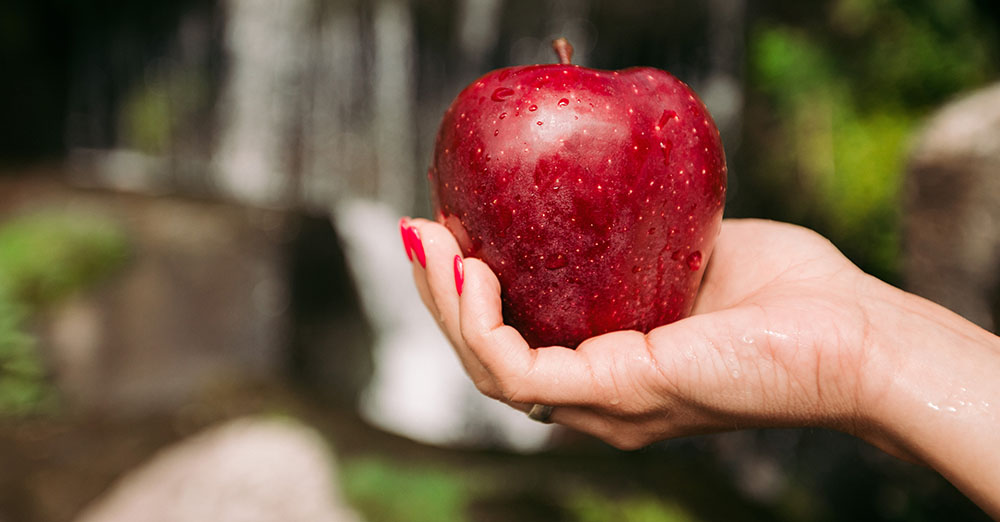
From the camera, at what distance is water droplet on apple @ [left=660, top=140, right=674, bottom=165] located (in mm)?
1282

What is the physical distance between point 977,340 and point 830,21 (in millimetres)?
4093

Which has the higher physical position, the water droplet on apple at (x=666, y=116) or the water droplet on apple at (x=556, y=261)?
the water droplet on apple at (x=666, y=116)

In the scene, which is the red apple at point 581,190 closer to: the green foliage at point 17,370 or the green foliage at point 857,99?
the green foliage at point 857,99

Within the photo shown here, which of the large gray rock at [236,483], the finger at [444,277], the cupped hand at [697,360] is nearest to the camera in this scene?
the cupped hand at [697,360]

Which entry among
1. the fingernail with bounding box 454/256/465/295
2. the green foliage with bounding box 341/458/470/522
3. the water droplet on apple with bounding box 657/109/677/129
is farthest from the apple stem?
the green foliage with bounding box 341/458/470/522

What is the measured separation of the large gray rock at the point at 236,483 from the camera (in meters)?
3.17

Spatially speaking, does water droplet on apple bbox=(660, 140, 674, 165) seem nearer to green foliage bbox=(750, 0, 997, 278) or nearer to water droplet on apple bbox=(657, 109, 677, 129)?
water droplet on apple bbox=(657, 109, 677, 129)

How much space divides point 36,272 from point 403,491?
126 inches

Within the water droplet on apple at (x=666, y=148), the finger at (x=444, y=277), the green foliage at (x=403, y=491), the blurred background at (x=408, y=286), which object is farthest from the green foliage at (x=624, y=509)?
the water droplet on apple at (x=666, y=148)

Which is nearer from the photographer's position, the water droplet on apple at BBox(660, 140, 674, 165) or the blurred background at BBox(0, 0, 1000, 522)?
the water droplet on apple at BBox(660, 140, 674, 165)

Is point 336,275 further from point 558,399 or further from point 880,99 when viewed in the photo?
point 558,399

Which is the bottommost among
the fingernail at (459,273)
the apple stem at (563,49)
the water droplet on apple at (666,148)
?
the fingernail at (459,273)

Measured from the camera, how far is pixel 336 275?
18.7ft

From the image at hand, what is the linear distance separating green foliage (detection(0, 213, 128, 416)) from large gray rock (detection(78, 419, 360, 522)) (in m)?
1.40
